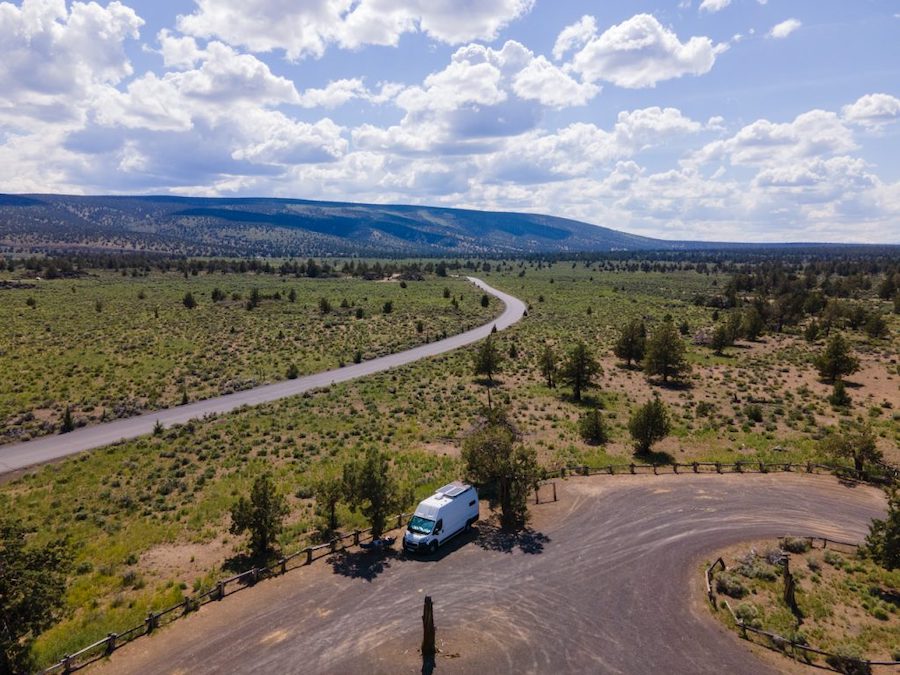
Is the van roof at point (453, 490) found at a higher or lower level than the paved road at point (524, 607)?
higher

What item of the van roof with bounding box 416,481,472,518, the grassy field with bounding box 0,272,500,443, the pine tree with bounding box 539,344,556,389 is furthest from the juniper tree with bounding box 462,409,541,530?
the grassy field with bounding box 0,272,500,443

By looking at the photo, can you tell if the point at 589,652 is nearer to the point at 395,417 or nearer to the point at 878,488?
the point at 878,488

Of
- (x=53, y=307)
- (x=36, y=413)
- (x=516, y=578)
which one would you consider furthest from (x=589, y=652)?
(x=53, y=307)

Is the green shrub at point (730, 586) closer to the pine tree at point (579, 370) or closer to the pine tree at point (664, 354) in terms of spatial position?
the pine tree at point (579, 370)

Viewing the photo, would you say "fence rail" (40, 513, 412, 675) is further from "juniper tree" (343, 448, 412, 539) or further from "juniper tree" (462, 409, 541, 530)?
"juniper tree" (462, 409, 541, 530)

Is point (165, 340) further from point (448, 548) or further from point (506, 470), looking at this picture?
point (506, 470)

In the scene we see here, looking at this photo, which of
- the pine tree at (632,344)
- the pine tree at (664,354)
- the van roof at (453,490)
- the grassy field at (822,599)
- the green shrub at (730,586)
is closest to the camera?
the grassy field at (822,599)

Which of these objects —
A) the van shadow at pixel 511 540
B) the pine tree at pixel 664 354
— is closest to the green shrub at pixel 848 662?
the van shadow at pixel 511 540
